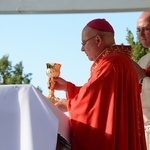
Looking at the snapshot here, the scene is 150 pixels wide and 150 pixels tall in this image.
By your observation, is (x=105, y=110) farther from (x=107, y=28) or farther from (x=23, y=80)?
(x=23, y=80)

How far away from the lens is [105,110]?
318 cm

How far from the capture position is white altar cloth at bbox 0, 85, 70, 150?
259 centimetres

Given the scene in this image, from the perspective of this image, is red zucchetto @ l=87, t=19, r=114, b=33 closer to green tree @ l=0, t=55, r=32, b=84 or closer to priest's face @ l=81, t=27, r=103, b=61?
priest's face @ l=81, t=27, r=103, b=61

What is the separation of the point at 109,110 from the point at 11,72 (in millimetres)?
18339

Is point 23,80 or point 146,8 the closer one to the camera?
point 146,8

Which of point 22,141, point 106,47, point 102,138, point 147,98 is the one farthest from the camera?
point 147,98

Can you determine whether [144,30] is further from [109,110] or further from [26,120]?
[26,120]

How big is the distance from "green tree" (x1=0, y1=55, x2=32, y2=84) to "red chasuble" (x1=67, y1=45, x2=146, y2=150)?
55.5ft

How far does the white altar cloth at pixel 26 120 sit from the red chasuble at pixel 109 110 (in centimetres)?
40

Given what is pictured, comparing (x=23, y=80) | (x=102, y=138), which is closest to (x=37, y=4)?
(x=102, y=138)

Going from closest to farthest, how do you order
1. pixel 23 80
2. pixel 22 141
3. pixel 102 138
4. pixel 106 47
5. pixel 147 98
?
pixel 22 141, pixel 102 138, pixel 106 47, pixel 147 98, pixel 23 80

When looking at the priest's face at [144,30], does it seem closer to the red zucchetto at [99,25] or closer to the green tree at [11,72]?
the red zucchetto at [99,25]

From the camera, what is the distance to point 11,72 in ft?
69.9

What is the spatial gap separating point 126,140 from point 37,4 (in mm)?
960
